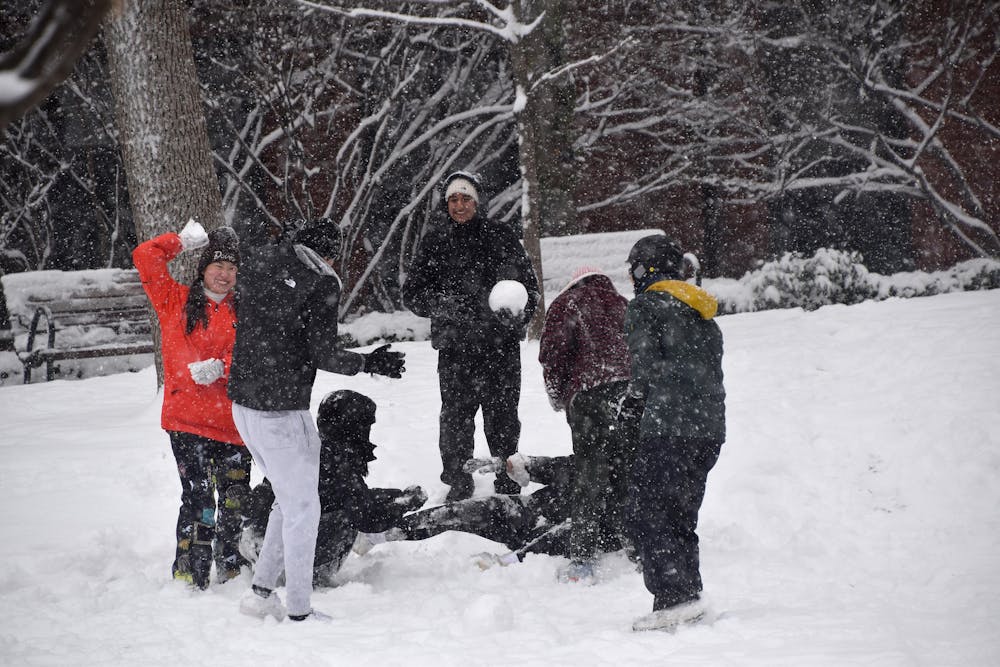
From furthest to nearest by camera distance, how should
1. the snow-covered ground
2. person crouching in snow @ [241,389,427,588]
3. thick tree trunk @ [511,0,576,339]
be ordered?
thick tree trunk @ [511,0,576,339]
person crouching in snow @ [241,389,427,588]
the snow-covered ground

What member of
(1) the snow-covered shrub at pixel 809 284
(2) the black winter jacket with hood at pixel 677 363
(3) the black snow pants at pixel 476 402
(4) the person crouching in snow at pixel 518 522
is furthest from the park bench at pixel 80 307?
(2) the black winter jacket with hood at pixel 677 363

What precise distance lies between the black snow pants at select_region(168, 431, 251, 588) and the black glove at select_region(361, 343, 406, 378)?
1111mm

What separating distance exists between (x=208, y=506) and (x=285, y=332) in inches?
48.9

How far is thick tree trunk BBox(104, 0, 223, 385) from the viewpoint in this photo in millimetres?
7367

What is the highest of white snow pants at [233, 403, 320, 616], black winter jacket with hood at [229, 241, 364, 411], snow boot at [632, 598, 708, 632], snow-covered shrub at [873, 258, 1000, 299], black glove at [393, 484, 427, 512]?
black winter jacket with hood at [229, 241, 364, 411]

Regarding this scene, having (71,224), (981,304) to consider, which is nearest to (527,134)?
(981,304)

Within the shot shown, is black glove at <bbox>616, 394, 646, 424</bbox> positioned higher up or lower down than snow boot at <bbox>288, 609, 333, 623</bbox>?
higher up

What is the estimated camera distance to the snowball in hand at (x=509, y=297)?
519cm

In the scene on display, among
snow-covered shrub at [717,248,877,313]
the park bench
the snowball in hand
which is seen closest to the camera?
the snowball in hand

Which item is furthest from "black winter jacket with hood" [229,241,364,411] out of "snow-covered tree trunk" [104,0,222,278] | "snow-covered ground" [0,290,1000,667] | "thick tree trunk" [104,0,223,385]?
"snow-covered tree trunk" [104,0,222,278]

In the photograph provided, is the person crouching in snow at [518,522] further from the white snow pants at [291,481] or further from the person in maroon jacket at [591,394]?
the white snow pants at [291,481]

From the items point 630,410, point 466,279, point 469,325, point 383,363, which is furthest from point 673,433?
point 466,279

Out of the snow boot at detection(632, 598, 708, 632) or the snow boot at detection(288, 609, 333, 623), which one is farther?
the snow boot at detection(288, 609, 333, 623)

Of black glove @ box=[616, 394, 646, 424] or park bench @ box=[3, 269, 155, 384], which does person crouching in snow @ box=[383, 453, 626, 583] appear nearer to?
black glove @ box=[616, 394, 646, 424]
